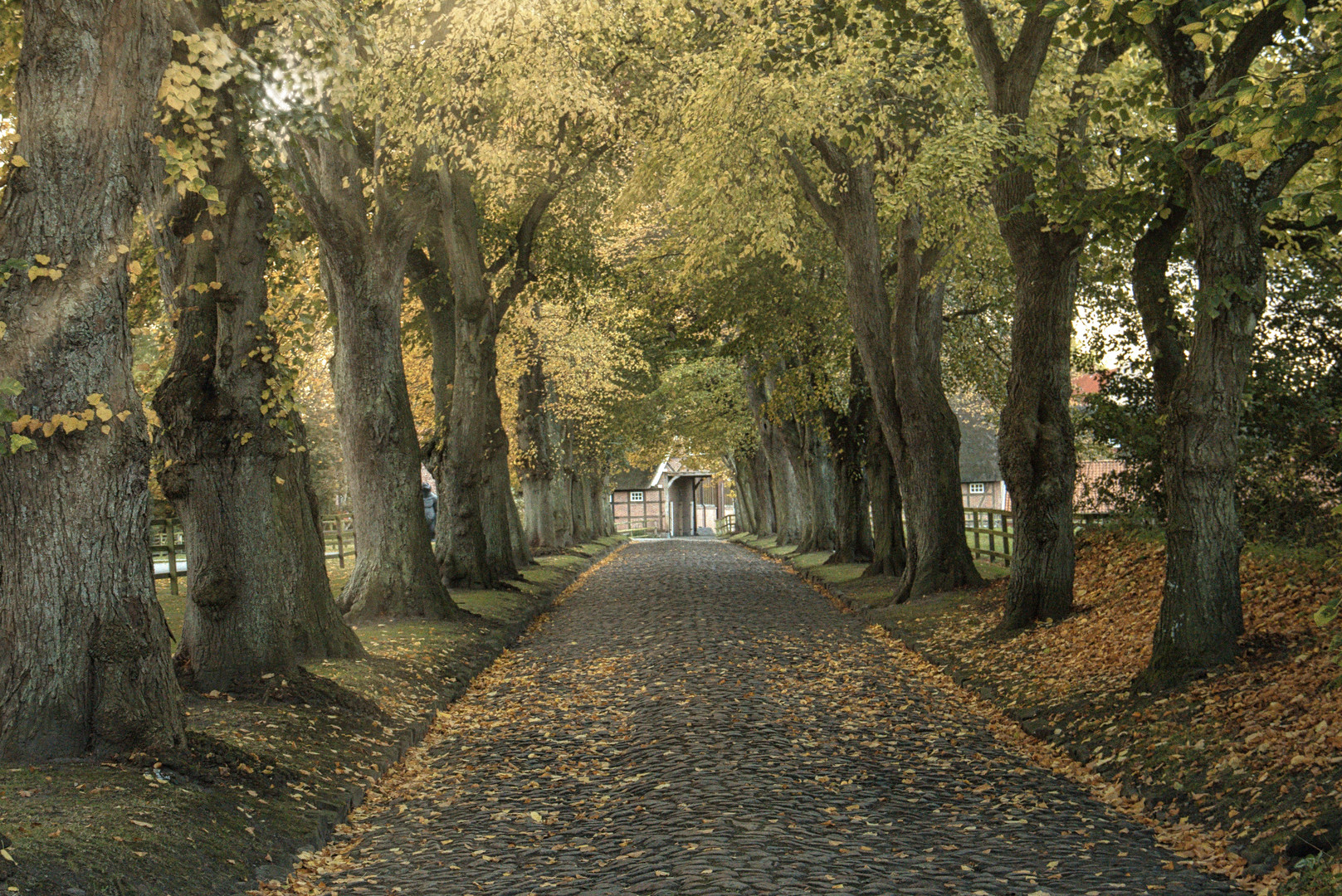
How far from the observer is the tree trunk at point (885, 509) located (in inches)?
930

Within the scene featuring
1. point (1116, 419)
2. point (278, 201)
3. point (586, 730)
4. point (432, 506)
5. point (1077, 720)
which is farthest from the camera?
point (432, 506)

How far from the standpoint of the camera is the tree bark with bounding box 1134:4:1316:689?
384 inches

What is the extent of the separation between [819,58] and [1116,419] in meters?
6.81

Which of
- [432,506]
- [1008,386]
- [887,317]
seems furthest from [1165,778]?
[432,506]

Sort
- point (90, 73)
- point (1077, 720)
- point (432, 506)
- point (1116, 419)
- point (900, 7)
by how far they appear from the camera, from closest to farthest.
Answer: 1. point (90, 73)
2. point (1077, 720)
3. point (900, 7)
4. point (1116, 419)
5. point (432, 506)

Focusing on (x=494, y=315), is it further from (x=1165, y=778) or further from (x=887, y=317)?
(x=1165, y=778)

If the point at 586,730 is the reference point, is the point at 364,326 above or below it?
above

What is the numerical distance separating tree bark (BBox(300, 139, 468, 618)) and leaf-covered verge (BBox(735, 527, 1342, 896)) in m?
6.88

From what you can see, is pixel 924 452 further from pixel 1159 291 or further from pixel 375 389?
pixel 375 389

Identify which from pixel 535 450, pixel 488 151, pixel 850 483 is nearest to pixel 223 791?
pixel 488 151

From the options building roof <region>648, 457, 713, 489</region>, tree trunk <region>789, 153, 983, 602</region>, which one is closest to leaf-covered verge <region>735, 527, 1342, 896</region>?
tree trunk <region>789, 153, 983, 602</region>

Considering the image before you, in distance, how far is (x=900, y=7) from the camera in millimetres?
12789

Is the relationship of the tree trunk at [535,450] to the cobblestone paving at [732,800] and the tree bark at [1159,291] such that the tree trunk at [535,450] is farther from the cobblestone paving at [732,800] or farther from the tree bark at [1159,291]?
the cobblestone paving at [732,800]

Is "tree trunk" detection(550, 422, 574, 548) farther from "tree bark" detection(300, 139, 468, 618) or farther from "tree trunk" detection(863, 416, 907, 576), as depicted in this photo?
"tree bark" detection(300, 139, 468, 618)
